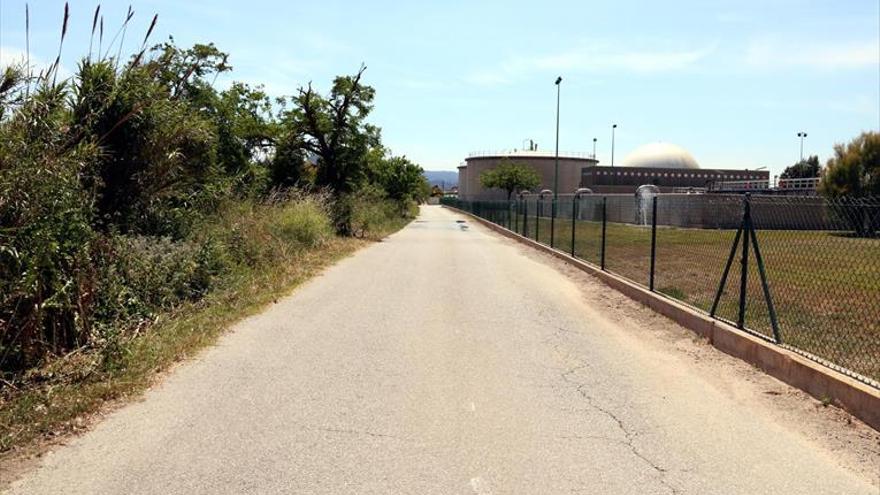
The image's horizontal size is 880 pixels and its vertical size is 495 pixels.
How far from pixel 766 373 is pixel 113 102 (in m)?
8.04

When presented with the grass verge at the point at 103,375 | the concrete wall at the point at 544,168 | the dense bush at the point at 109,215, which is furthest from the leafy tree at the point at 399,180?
the concrete wall at the point at 544,168

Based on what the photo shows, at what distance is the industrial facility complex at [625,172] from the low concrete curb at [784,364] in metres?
89.8

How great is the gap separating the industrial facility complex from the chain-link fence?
79.4 metres

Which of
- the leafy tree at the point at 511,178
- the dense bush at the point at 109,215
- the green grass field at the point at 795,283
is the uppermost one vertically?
the leafy tree at the point at 511,178

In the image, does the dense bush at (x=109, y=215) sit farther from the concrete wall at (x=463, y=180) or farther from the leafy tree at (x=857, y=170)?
the concrete wall at (x=463, y=180)

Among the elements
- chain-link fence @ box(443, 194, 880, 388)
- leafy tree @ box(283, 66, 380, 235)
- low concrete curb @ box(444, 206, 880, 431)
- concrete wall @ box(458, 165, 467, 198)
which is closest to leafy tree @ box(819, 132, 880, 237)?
chain-link fence @ box(443, 194, 880, 388)

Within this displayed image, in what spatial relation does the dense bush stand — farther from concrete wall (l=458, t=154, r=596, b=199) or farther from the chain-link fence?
concrete wall (l=458, t=154, r=596, b=199)

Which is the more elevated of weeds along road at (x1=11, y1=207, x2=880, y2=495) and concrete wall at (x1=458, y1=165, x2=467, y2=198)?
concrete wall at (x1=458, y1=165, x2=467, y2=198)

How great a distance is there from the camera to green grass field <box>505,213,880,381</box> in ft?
24.8

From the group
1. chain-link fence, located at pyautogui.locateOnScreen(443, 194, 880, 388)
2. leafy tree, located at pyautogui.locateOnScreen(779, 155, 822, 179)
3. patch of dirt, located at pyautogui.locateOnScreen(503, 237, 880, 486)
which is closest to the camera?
patch of dirt, located at pyautogui.locateOnScreen(503, 237, 880, 486)

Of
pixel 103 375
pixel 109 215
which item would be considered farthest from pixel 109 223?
pixel 103 375

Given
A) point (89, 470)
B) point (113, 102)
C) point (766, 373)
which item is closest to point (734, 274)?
point (766, 373)

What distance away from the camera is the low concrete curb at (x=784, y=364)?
510 cm

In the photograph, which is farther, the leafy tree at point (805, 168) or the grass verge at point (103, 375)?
the leafy tree at point (805, 168)
